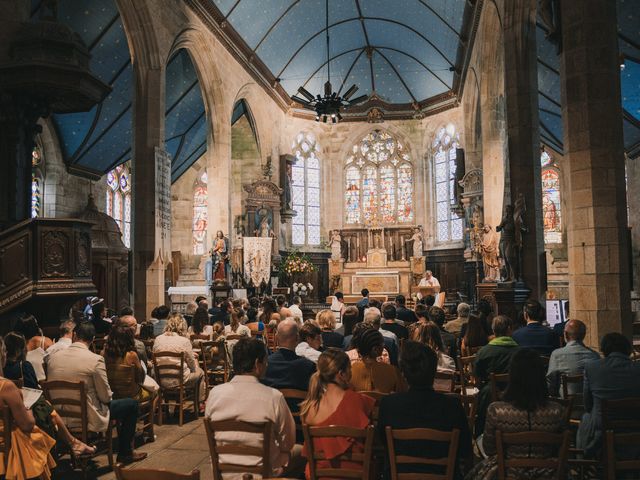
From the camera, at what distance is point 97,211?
688 inches

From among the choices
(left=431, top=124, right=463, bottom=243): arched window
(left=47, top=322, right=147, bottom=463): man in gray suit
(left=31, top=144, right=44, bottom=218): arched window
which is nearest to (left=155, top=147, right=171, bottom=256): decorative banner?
(left=31, top=144, right=44, bottom=218): arched window

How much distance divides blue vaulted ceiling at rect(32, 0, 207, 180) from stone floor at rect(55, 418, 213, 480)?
9953 mm

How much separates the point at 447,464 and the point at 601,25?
6.69 metres

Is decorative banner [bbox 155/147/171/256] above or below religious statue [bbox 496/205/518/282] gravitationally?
above

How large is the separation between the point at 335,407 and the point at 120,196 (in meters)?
18.3

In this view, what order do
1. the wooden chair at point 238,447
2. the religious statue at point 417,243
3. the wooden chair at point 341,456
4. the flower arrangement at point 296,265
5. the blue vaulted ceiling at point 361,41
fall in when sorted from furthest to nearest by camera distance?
the religious statue at point 417,243 → the flower arrangement at point 296,265 → the blue vaulted ceiling at point 361,41 → the wooden chair at point 238,447 → the wooden chair at point 341,456

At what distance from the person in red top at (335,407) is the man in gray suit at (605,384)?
4.88 feet

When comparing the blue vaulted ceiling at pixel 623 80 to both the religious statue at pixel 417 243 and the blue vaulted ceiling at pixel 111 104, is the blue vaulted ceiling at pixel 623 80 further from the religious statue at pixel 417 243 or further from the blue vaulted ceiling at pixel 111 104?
the blue vaulted ceiling at pixel 111 104

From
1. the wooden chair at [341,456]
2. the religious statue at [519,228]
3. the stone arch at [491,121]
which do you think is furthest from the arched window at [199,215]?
the wooden chair at [341,456]

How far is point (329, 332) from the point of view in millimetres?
6445

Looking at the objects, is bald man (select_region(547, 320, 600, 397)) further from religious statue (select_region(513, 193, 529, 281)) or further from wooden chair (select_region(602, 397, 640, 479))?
religious statue (select_region(513, 193, 529, 281))

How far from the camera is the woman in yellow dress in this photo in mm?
3303

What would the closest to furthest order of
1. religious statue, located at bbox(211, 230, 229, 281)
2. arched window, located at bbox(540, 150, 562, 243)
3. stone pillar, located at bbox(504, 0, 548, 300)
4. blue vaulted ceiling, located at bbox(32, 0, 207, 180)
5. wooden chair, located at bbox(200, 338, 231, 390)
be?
wooden chair, located at bbox(200, 338, 231, 390), stone pillar, located at bbox(504, 0, 548, 300), blue vaulted ceiling, located at bbox(32, 0, 207, 180), religious statue, located at bbox(211, 230, 229, 281), arched window, located at bbox(540, 150, 562, 243)

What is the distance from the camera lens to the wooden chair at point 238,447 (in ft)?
10.2
